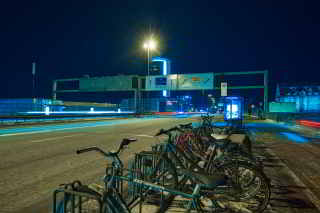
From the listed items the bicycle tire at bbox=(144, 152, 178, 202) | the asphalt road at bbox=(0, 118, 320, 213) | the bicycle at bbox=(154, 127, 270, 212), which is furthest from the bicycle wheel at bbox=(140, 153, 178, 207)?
the asphalt road at bbox=(0, 118, 320, 213)

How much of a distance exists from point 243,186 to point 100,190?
2.76m

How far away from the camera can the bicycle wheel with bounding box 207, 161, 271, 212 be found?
4.08m

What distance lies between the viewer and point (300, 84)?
68438mm

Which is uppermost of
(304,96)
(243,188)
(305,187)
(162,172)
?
(304,96)

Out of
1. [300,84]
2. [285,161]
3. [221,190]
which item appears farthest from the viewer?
[300,84]

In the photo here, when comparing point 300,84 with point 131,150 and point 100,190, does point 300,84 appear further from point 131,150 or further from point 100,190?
point 100,190

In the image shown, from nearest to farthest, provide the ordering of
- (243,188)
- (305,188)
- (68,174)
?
(243,188) < (305,188) < (68,174)

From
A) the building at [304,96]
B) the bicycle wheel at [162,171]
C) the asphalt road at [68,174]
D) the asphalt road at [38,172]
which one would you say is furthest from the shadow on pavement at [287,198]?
the building at [304,96]

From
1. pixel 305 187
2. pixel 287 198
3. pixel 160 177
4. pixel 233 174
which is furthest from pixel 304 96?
A: pixel 160 177

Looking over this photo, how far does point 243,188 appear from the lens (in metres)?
4.53

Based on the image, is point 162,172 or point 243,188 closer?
point 243,188

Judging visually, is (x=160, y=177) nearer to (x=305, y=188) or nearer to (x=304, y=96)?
(x=305, y=188)

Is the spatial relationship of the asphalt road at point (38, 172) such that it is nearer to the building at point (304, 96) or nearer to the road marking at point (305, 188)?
the road marking at point (305, 188)

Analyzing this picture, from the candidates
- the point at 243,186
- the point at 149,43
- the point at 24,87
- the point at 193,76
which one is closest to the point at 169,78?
the point at 193,76
